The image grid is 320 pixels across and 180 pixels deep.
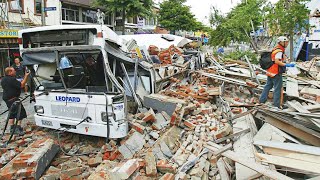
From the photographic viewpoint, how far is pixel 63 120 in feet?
19.0

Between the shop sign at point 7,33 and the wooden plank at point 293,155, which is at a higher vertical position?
the shop sign at point 7,33

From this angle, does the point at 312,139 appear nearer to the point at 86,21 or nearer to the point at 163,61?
the point at 163,61

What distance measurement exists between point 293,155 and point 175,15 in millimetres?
33061

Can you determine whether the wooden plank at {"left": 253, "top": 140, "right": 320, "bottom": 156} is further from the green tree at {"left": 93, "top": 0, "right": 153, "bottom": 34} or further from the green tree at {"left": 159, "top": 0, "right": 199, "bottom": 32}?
the green tree at {"left": 159, "top": 0, "right": 199, "bottom": 32}

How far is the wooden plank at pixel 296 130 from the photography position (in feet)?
13.9

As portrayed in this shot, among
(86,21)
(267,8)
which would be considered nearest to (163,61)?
(267,8)

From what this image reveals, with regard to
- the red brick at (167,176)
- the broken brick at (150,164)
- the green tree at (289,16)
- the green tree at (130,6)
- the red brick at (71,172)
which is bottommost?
the red brick at (71,172)

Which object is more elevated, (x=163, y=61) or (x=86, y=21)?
(x=86, y=21)

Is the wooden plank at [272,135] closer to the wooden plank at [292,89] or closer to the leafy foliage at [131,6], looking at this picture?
the wooden plank at [292,89]

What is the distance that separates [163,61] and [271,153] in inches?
260

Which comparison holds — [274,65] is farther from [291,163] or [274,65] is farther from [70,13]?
[70,13]

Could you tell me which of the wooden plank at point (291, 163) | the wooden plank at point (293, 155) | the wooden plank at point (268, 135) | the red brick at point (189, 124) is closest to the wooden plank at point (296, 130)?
the wooden plank at point (268, 135)

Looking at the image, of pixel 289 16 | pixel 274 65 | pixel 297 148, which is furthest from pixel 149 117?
pixel 289 16

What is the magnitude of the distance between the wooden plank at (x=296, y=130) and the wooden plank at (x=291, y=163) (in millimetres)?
833
